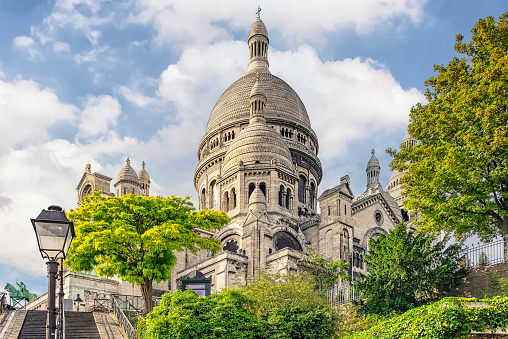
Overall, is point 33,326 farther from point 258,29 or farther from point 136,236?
point 258,29

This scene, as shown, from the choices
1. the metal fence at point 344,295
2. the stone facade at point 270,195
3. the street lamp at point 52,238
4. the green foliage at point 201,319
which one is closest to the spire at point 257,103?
the stone facade at point 270,195

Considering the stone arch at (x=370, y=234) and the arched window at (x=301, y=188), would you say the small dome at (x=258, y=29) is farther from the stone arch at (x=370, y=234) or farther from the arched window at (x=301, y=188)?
the stone arch at (x=370, y=234)

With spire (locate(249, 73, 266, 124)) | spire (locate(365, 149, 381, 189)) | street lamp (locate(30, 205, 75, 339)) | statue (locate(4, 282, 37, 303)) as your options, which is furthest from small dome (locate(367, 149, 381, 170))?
street lamp (locate(30, 205, 75, 339))

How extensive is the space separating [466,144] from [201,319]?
11.5m

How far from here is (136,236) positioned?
2628 cm

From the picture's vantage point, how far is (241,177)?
56.5 m

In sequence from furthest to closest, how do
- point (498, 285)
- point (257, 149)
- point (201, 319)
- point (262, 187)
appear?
point (257, 149), point (262, 187), point (201, 319), point (498, 285)

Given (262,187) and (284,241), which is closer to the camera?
(284,241)

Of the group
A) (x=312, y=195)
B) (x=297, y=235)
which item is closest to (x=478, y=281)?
(x=297, y=235)

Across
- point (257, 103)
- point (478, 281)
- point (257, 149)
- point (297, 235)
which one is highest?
point (257, 103)

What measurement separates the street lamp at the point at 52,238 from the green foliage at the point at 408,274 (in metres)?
14.9

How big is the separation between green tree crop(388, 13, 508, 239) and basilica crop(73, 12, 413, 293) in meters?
17.8

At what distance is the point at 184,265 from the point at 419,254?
30616 mm

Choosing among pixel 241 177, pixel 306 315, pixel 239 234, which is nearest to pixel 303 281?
pixel 306 315
